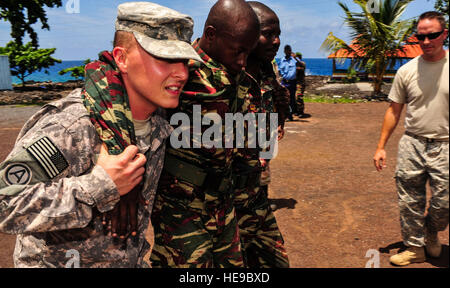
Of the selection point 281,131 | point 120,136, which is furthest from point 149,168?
point 281,131

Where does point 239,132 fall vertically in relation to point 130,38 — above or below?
below

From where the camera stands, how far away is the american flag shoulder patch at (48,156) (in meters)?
1.20

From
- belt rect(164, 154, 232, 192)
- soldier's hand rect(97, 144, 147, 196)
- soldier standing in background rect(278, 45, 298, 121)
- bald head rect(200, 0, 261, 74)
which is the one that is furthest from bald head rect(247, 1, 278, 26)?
soldier standing in background rect(278, 45, 298, 121)

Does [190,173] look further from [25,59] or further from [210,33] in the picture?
[25,59]

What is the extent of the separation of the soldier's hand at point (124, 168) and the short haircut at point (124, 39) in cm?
38

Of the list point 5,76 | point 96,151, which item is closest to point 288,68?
point 96,151

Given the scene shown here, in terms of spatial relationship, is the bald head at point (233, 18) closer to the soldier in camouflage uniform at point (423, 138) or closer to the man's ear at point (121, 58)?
the man's ear at point (121, 58)

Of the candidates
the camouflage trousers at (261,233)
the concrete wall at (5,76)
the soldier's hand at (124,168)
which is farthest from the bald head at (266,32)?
the concrete wall at (5,76)

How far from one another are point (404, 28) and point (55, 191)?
47.6 inches

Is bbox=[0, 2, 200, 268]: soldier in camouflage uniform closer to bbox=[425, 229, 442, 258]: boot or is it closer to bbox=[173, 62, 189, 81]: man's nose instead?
bbox=[173, 62, 189, 81]: man's nose

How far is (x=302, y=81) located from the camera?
11242mm

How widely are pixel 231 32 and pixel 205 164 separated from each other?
636 millimetres

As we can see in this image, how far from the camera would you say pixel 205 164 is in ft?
6.13

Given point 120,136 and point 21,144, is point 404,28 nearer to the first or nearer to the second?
point 120,136
